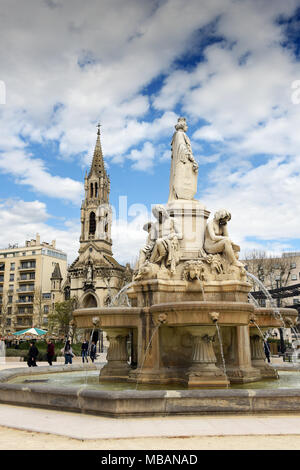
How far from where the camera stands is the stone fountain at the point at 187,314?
890 cm

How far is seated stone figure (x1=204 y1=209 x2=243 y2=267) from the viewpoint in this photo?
1095 centimetres

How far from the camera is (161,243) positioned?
10875mm

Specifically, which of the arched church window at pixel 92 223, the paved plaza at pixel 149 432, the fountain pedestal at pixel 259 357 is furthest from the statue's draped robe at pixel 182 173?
the arched church window at pixel 92 223

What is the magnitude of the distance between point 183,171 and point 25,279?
90.0 m

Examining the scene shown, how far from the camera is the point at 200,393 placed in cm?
685

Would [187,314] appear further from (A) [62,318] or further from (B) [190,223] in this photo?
(A) [62,318]

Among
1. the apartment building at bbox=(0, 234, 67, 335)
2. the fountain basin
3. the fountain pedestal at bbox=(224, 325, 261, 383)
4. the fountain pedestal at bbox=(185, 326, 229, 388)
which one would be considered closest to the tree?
the apartment building at bbox=(0, 234, 67, 335)

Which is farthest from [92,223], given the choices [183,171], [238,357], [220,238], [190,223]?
[238,357]

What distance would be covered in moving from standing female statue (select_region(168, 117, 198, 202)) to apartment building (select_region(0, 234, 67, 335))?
81452 millimetres

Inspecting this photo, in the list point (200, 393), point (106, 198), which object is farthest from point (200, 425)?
point (106, 198)

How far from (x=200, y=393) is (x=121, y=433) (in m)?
1.73

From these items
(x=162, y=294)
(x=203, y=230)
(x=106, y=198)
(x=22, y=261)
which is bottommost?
(x=162, y=294)

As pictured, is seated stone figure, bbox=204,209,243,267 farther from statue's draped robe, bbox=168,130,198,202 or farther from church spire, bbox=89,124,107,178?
church spire, bbox=89,124,107,178

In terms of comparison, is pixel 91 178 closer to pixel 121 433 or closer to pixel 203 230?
pixel 203 230
